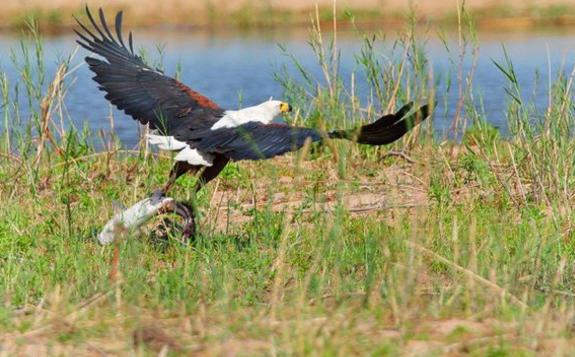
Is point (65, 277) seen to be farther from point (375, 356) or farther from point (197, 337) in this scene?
point (375, 356)

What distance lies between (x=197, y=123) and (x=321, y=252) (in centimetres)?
187

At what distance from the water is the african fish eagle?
4176mm

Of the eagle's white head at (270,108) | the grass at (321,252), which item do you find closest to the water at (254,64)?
the grass at (321,252)

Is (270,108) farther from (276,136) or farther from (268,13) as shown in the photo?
(268,13)

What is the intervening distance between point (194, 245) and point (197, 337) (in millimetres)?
2053

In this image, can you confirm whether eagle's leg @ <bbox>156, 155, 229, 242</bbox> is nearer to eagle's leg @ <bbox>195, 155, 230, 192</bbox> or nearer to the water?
eagle's leg @ <bbox>195, 155, 230, 192</bbox>

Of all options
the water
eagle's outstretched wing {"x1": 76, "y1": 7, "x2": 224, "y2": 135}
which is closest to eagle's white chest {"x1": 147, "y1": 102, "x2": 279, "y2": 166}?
eagle's outstretched wing {"x1": 76, "y1": 7, "x2": 224, "y2": 135}

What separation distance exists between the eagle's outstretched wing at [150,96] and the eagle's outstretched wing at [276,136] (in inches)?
11.6

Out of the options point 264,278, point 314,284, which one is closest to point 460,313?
point 314,284

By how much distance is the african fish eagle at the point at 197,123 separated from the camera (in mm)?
5168

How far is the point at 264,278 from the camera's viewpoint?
5035 millimetres

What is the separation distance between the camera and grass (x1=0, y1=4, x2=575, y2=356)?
375cm

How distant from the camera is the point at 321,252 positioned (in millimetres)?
4457

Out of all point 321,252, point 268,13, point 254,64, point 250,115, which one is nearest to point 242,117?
point 250,115
